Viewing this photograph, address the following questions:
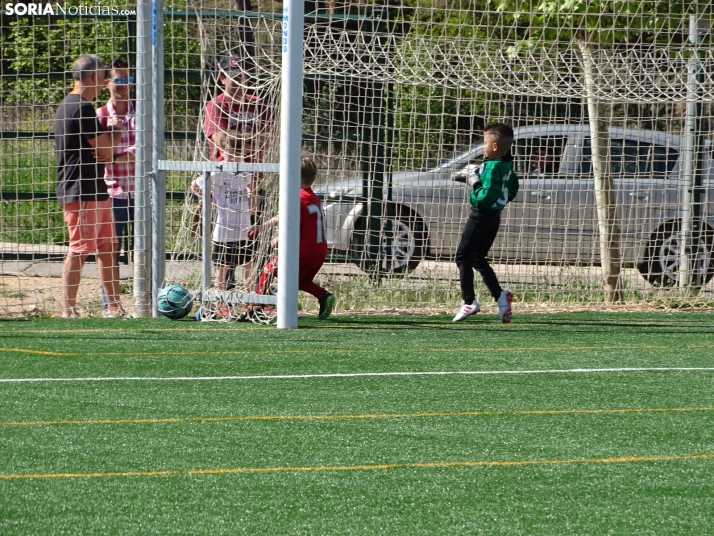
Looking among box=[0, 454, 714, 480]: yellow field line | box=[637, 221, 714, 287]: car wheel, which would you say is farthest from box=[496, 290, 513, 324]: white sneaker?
box=[0, 454, 714, 480]: yellow field line

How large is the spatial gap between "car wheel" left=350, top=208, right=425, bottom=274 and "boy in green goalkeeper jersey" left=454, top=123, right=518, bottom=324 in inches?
69.1

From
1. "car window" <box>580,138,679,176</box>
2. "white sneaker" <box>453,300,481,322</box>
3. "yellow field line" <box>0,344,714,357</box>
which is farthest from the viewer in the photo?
"car window" <box>580,138,679,176</box>

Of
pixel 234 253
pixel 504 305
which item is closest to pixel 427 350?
pixel 504 305

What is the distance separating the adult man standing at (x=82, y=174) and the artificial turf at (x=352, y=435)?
1210mm

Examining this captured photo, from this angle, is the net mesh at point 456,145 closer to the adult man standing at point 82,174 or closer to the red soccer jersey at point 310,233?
the adult man standing at point 82,174

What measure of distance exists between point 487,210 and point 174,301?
2.57m

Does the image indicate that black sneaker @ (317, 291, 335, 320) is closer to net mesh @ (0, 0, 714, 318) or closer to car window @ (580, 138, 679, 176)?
net mesh @ (0, 0, 714, 318)

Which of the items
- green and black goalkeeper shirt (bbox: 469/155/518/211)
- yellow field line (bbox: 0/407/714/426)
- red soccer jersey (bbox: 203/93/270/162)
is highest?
red soccer jersey (bbox: 203/93/270/162)

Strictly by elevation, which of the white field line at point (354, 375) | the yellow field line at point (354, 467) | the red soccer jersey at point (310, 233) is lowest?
the yellow field line at point (354, 467)

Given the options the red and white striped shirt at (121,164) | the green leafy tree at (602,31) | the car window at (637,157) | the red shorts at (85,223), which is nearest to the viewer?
the red shorts at (85,223)

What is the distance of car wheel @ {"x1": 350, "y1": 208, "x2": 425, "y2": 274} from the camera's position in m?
10.3

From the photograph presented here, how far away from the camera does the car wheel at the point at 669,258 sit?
1045 cm

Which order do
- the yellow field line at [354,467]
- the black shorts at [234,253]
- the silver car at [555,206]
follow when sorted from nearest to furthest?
the yellow field line at [354,467] < the black shorts at [234,253] < the silver car at [555,206]

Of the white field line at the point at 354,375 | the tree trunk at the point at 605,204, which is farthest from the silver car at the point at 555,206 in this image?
the white field line at the point at 354,375
